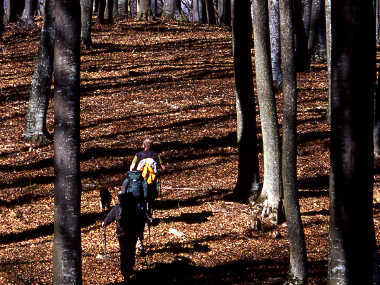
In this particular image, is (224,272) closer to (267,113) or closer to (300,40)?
(267,113)

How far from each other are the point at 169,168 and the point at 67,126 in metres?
8.51

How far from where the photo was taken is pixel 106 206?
38.3ft

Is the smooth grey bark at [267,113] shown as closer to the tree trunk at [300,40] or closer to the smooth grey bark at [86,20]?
the tree trunk at [300,40]

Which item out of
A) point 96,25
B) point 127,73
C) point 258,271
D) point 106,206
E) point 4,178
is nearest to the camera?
point 258,271

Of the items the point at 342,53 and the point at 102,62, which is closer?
the point at 342,53

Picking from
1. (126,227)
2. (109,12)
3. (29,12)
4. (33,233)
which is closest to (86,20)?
(29,12)

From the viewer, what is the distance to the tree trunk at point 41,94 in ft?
51.5

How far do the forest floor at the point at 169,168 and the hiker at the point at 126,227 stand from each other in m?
0.48

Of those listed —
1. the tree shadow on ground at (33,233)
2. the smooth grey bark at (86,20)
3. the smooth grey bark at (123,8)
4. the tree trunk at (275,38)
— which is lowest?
the tree shadow on ground at (33,233)

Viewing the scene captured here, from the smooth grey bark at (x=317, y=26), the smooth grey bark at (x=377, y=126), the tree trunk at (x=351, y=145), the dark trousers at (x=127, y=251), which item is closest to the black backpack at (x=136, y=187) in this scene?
the dark trousers at (x=127, y=251)

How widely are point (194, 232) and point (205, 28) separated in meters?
23.3

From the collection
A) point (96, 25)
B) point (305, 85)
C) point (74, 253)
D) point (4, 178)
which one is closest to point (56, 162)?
point (74, 253)

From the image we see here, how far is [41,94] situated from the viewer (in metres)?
15.8

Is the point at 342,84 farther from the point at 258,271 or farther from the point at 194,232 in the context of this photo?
the point at 194,232
